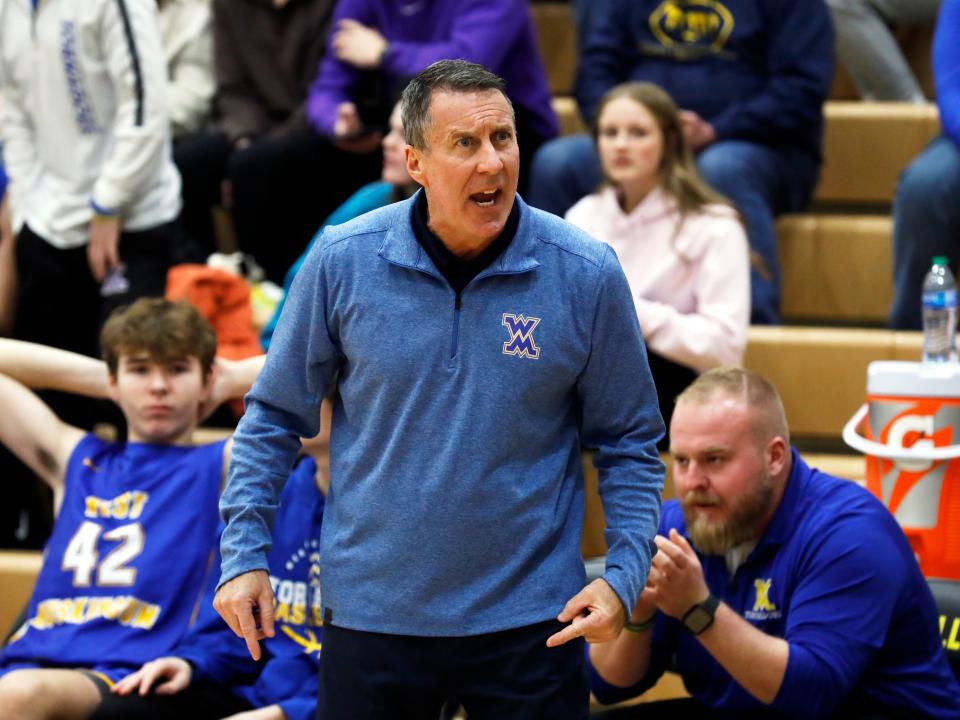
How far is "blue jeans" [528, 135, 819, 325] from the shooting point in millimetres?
3930

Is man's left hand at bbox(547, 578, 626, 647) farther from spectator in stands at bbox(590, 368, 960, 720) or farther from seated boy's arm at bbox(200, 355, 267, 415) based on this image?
seated boy's arm at bbox(200, 355, 267, 415)

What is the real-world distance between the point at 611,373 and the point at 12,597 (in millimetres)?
2070

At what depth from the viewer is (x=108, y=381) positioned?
3.12 metres

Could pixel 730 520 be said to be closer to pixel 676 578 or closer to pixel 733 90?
pixel 676 578

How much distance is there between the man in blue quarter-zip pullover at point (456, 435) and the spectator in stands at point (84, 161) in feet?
6.36

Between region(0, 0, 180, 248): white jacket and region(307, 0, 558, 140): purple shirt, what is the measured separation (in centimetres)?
67

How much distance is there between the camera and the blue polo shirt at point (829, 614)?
236 cm

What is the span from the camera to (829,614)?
7.84ft

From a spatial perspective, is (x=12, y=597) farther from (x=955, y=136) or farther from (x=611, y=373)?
(x=955, y=136)

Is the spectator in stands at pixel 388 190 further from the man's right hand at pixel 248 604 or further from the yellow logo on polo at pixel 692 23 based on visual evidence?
the man's right hand at pixel 248 604

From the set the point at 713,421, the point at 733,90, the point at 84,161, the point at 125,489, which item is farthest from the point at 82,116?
the point at 713,421

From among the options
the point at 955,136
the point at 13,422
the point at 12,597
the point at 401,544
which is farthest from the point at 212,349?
the point at 955,136

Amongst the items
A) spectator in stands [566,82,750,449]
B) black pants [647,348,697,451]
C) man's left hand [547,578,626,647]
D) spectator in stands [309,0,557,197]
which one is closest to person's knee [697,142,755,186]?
spectator in stands [566,82,750,449]

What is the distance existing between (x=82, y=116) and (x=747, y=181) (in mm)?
1731
